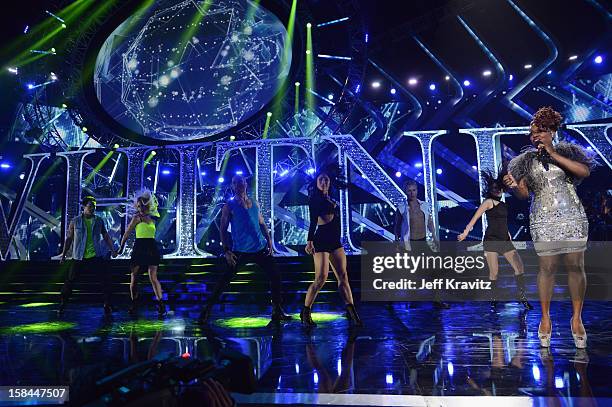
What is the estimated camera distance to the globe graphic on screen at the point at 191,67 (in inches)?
476

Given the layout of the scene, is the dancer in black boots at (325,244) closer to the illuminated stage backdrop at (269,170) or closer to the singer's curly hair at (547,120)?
the singer's curly hair at (547,120)

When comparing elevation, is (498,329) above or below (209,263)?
below

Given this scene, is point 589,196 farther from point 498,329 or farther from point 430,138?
point 498,329

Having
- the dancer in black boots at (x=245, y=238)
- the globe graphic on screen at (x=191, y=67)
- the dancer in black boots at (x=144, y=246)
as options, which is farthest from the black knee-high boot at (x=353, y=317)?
the globe graphic on screen at (x=191, y=67)

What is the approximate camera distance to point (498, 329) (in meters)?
4.30

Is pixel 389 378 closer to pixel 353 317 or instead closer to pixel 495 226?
pixel 353 317

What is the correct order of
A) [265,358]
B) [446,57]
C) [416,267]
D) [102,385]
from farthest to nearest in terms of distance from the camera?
[446,57] → [416,267] → [265,358] → [102,385]

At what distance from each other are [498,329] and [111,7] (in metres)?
13.5

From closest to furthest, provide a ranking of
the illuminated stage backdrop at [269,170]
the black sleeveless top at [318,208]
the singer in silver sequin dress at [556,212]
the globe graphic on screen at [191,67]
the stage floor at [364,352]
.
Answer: the stage floor at [364,352] → the singer in silver sequin dress at [556,212] → the black sleeveless top at [318,208] → the illuminated stage backdrop at [269,170] → the globe graphic on screen at [191,67]

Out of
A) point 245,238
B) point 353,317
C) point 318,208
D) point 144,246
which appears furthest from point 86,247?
point 353,317

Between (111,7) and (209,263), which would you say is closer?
(209,263)

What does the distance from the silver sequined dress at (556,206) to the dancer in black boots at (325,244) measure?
2059 mm

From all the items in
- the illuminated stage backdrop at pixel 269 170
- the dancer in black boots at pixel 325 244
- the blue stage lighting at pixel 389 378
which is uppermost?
the illuminated stage backdrop at pixel 269 170

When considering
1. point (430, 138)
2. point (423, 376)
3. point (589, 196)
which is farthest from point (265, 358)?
point (589, 196)
